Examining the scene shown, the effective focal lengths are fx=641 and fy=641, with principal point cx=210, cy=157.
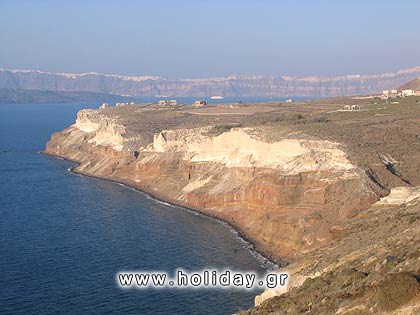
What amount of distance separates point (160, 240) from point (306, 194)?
11.3 metres

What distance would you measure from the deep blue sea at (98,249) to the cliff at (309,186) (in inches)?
123

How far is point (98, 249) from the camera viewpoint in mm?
41156

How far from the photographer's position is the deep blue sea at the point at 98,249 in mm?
31656

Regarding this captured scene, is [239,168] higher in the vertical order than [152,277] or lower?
higher

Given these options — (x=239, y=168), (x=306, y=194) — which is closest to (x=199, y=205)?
(x=239, y=168)

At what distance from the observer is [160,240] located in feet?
143

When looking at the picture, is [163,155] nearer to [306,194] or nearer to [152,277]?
[306,194]

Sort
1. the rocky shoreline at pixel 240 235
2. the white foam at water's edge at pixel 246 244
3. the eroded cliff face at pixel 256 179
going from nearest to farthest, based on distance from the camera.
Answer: the white foam at water's edge at pixel 246 244 → the rocky shoreline at pixel 240 235 → the eroded cliff face at pixel 256 179

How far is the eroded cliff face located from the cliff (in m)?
0.10

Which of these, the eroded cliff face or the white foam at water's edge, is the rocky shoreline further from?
the eroded cliff face

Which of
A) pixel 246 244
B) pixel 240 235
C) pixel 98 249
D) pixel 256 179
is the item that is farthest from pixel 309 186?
pixel 98 249

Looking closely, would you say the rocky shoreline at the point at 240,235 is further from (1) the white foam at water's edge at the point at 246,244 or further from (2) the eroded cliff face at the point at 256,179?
(2) the eroded cliff face at the point at 256,179

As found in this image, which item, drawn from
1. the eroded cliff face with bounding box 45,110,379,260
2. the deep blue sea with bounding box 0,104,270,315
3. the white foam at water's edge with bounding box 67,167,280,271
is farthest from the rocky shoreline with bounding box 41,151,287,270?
the deep blue sea with bounding box 0,104,270,315

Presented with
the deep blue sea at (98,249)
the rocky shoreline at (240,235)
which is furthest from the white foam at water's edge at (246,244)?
the deep blue sea at (98,249)
